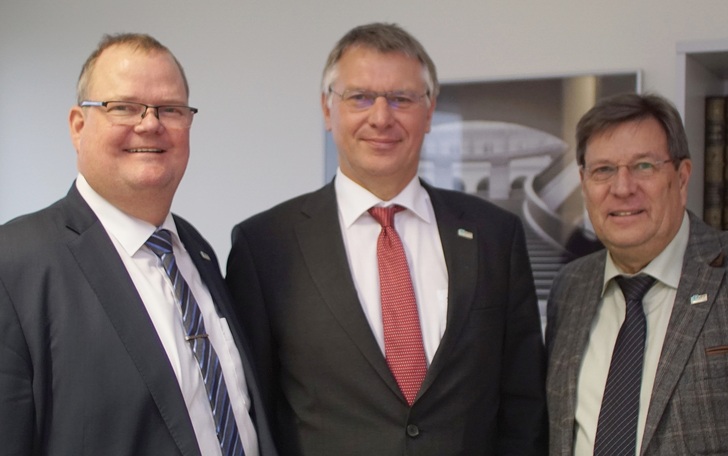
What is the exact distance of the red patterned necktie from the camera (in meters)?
1.99

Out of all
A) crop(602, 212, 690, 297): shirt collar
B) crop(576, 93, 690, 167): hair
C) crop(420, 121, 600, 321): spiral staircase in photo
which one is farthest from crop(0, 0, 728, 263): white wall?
crop(602, 212, 690, 297): shirt collar

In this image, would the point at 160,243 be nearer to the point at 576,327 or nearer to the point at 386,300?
the point at 386,300

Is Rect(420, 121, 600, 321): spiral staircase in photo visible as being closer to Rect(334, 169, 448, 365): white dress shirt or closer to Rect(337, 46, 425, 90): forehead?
Rect(334, 169, 448, 365): white dress shirt

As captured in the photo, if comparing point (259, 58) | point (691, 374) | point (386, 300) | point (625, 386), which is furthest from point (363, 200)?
point (259, 58)

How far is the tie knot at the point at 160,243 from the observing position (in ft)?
5.80

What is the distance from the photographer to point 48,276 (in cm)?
154

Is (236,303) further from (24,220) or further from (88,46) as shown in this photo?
(88,46)

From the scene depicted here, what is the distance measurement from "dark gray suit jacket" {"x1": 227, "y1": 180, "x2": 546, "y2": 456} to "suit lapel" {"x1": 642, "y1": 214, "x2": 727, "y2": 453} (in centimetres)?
37

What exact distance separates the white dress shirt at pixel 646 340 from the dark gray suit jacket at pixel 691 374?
1.0 inches

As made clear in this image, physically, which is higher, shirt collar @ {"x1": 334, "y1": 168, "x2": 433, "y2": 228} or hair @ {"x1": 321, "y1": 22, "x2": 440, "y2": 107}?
hair @ {"x1": 321, "y1": 22, "x2": 440, "y2": 107}

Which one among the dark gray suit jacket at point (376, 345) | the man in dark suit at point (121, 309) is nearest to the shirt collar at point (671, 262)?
the dark gray suit jacket at point (376, 345)

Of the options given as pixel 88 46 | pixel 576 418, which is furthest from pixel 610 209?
pixel 88 46

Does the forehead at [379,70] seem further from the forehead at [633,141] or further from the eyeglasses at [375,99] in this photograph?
the forehead at [633,141]

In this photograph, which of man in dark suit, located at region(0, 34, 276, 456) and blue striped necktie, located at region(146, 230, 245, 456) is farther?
blue striped necktie, located at region(146, 230, 245, 456)
